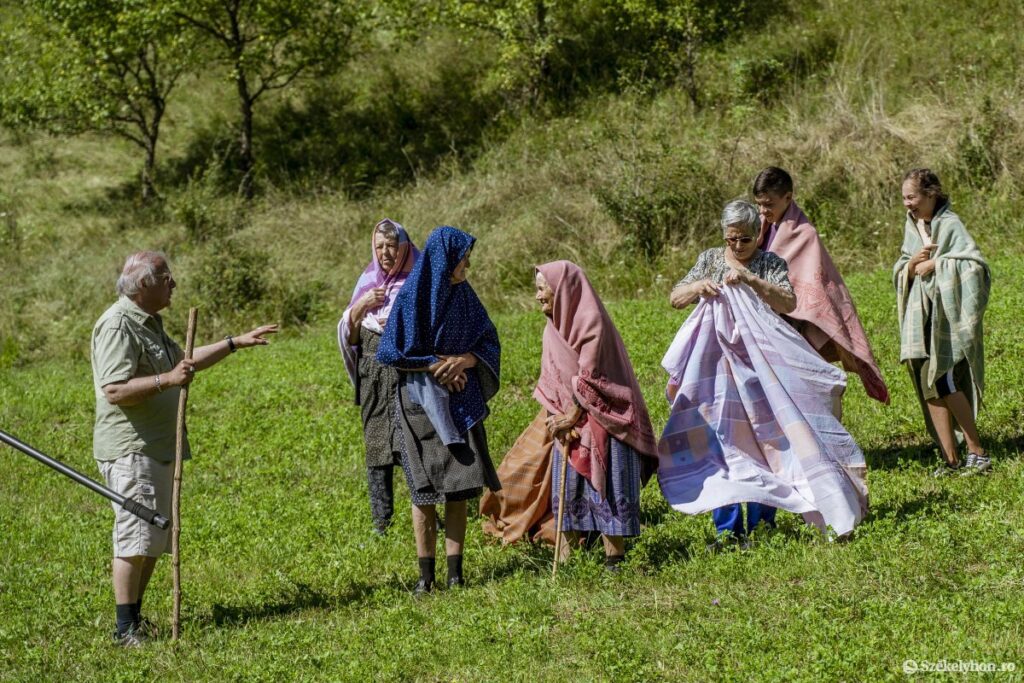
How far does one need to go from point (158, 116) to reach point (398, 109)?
4460 mm

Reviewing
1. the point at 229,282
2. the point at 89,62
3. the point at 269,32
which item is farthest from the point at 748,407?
the point at 89,62

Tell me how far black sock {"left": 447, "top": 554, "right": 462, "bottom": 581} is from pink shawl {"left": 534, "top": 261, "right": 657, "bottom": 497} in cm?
85

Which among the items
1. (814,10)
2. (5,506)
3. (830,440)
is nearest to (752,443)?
(830,440)

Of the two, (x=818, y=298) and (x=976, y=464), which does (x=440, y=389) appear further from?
(x=976, y=464)

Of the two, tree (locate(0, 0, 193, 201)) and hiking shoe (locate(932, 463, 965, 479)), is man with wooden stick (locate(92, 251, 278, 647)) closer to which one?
hiking shoe (locate(932, 463, 965, 479))

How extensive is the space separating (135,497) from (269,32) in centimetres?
1613

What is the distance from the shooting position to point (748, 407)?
6.73 meters

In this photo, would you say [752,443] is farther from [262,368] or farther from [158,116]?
[158,116]

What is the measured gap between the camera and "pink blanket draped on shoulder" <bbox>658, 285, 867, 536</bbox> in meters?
6.54

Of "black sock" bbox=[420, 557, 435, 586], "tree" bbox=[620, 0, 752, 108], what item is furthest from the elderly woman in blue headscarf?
"tree" bbox=[620, 0, 752, 108]

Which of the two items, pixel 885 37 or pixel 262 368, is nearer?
pixel 262 368

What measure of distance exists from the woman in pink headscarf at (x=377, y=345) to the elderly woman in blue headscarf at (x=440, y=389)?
0.84 m

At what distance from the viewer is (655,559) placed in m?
6.81

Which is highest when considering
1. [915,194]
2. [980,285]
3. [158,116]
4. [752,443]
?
[158,116]
